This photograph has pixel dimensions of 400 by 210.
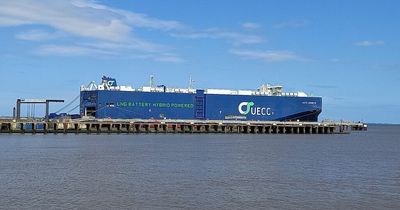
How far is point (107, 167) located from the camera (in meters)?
38.7

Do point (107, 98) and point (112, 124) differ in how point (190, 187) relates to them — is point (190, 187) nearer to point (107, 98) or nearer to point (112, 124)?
point (112, 124)

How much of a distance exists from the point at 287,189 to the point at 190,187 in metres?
4.59

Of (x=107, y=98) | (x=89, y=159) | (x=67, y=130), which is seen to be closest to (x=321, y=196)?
(x=89, y=159)

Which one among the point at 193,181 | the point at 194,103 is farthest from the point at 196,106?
the point at 193,181

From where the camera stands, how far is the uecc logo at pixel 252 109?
10631 cm

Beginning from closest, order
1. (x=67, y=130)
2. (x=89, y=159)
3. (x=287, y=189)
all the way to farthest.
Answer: (x=287, y=189)
(x=89, y=159)
(x=67, y=130)

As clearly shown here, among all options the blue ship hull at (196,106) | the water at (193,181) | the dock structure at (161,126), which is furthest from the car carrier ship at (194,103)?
the water at (193,181)

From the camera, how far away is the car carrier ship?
98.0 metres

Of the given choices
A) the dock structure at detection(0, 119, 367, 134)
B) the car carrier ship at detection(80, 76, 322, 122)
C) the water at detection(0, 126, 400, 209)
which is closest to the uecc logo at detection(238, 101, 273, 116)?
the car carrier ship at detection(80, 76, 322, 122)

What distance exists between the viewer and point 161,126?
93625 millimetres

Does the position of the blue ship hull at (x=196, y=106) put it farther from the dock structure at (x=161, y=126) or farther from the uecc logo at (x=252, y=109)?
the dock structure at (x=161, y=126)

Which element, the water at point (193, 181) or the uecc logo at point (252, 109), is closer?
the water at point (193, 181)

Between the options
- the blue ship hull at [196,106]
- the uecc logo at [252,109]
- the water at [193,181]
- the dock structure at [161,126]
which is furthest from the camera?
the uecc logo at [252,109]

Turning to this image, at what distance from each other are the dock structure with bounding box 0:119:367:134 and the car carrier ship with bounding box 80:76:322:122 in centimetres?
477
